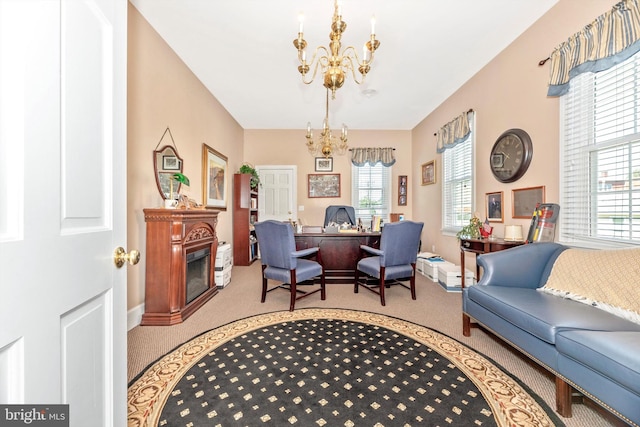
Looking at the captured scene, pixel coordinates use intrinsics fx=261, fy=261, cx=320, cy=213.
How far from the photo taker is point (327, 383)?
5.65 ft

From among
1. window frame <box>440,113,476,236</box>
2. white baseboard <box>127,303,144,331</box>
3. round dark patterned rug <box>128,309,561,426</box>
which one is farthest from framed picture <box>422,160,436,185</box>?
white baseboard <box>127,303,144,331</box>

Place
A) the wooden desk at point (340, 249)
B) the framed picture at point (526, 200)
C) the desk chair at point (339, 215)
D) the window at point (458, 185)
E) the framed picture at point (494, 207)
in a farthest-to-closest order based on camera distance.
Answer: the desk chair at point (339, 215)
the window at point (458, 185)
the wooden desk at point (340, 249)
the framed picture at point (494, 207)
the framed picture at point (526, 200)

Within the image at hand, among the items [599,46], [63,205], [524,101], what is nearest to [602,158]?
[599,46]

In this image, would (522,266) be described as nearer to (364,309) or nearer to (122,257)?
(364,309)

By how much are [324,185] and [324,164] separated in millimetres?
493

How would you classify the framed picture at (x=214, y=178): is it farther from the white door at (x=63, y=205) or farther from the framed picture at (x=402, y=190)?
the framed picture at (x=402, y=190)

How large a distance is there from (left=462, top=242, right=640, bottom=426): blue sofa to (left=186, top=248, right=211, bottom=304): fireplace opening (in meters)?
2.78

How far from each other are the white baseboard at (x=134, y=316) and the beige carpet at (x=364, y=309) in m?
0.06

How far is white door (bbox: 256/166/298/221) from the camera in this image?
241 inches

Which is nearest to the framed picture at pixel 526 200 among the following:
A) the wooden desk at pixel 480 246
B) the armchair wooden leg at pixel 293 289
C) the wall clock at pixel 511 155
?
the wall clock at pixel 511 155

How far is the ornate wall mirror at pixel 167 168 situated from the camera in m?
2.87

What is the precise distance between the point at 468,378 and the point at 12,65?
2.49m

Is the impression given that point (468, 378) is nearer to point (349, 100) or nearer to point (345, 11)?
point (345, 11)

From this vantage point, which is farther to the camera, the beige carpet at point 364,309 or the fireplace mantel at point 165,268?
the fireplace mantel at point 165,268
